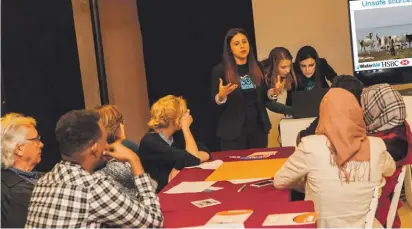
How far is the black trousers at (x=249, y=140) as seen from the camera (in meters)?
4.76

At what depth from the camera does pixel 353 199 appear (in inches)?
112

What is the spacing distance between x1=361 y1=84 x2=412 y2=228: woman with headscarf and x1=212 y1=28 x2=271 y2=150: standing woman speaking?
128 cm

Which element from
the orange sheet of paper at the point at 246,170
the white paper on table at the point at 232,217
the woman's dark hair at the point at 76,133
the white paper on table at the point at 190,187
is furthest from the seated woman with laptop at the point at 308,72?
the woman's dark hair at the point at 76,133

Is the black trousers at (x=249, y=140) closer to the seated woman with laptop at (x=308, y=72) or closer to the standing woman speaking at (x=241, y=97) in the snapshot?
the standing woman speaking at (x=241, y=97)

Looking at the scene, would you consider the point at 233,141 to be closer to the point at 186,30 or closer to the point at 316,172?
the point at 316,172

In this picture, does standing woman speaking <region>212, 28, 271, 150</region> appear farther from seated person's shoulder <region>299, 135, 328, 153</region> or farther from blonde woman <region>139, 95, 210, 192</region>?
seated person's shoulder <region>299, 135, 328, 153</region>

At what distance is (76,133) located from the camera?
2324 mm

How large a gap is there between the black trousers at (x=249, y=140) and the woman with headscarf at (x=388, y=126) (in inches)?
51.0

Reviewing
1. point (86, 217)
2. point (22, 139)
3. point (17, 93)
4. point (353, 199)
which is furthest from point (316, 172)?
point (17, 93)

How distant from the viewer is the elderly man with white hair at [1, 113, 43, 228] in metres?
2.72

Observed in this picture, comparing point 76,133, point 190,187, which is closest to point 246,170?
point 190,187

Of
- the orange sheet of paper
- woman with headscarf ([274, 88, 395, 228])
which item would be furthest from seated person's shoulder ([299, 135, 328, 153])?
the orange sheet of paper

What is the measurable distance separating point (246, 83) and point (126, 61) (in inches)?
108

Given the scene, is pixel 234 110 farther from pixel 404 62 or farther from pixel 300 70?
pixel 404 62
